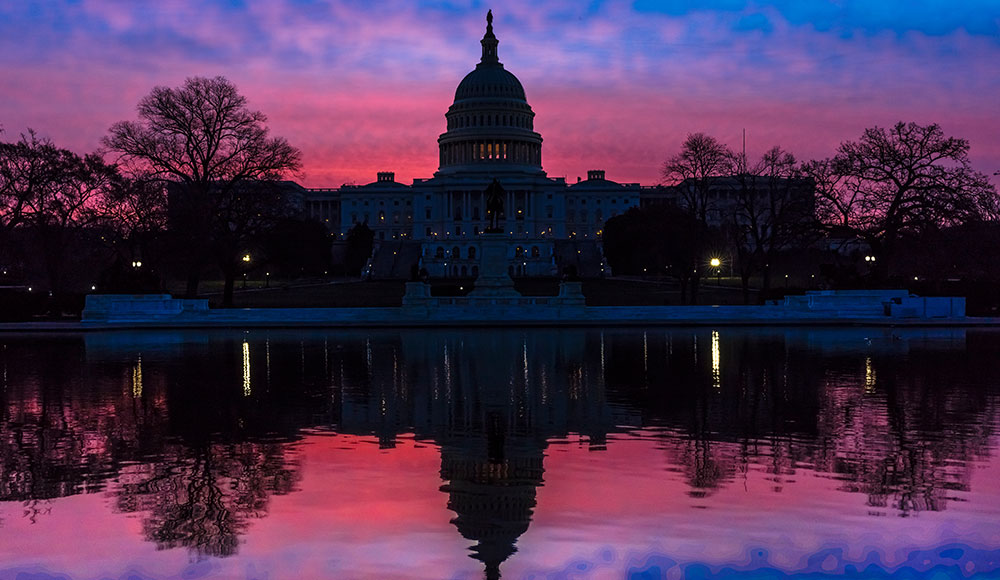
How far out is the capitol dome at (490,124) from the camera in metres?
155

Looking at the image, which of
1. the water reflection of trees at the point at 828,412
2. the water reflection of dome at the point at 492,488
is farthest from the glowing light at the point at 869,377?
the water reflection of dome at the point at 492,488

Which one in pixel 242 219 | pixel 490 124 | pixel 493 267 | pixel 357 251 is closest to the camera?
pixel 493 267

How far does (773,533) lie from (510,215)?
148m

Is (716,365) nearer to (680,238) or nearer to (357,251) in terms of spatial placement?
(680,238)

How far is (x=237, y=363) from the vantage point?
2383 centimetres

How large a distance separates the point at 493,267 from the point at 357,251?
70.7m

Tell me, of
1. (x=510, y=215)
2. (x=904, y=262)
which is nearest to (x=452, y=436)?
(x=904, y=262)

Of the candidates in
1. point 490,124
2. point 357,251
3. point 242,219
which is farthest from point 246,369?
point 490,124

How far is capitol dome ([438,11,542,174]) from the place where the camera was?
6093 inches

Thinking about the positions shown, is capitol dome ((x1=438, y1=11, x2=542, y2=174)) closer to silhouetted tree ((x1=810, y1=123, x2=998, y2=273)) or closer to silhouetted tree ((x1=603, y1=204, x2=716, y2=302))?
silhouetted tree ((x1=603, y1=204, x2=716, y2=302))

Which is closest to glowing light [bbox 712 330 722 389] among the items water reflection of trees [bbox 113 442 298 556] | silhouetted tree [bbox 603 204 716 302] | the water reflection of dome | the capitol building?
the water reflection of dome

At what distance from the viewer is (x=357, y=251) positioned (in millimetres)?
114562

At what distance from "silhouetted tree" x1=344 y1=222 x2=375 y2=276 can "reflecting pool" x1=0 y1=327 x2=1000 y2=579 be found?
92.6 m

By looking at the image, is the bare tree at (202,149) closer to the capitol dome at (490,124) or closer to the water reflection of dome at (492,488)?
the water reflection of dome at (492,488)
